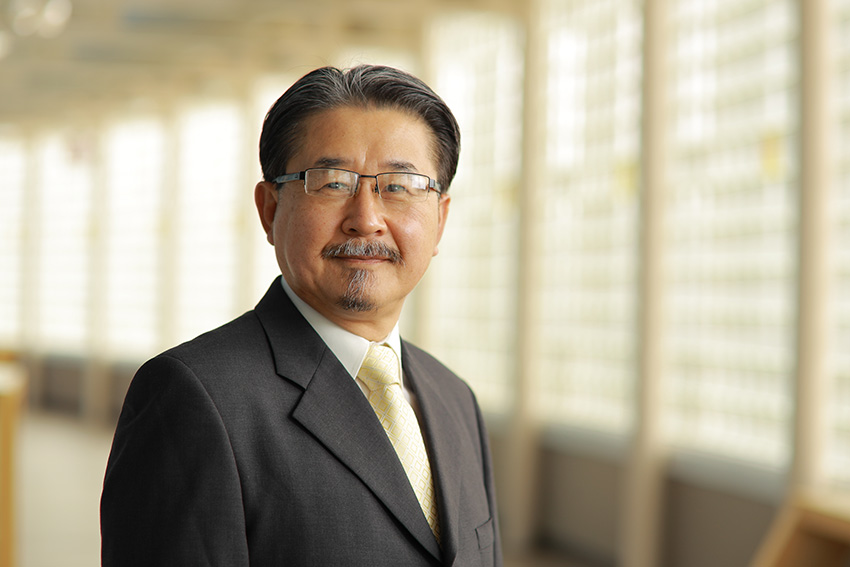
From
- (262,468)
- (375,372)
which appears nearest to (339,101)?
(375,372)

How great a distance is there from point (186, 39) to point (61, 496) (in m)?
4.97

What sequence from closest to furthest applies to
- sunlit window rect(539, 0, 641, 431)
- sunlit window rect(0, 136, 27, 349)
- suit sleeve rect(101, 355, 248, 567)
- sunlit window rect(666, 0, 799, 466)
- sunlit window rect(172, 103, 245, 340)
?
suit sleeve rect(101, 355, 248, 567) → sunlit window rect(666, 0, 799, 466) → sunlit window rect(539, 0, 641, 431) → sunlit window rect(172, 103, 245, 340) → sunlit window rect(0, 136, 27, 349)

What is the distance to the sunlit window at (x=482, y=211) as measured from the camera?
24.2 feet

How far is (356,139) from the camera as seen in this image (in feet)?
4.85

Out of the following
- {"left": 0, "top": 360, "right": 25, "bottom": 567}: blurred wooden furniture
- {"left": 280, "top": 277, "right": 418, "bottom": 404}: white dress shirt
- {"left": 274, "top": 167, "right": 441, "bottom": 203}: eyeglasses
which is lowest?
{"left": 0, "top": 360, "right": 25, "bottom": 567}: blurred wooden furniture

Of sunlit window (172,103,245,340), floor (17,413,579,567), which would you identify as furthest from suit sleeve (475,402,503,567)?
sunlit window (172,103,245,340)

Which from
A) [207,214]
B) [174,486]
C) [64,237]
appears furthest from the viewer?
[64,237]

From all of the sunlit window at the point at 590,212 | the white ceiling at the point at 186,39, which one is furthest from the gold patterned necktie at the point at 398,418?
the white ceiling at the point at 186,39

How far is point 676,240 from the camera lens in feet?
18.5

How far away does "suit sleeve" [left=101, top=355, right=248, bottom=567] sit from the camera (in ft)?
4.14

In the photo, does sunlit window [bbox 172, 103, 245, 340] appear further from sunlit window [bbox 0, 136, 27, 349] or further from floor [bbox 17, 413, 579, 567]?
sunlit window [bbox 0, 136, 27, 349]

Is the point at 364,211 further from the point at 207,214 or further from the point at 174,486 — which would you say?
the point at 207,214

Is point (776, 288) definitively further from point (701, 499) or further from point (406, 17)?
point (406, 17)

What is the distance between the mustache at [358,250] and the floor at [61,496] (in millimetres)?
5282
